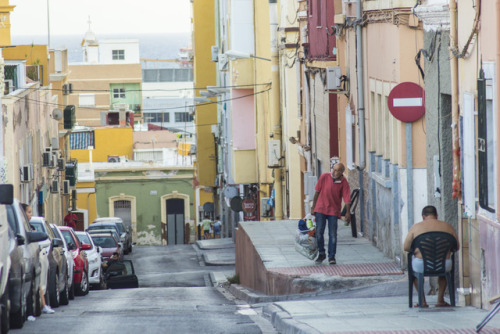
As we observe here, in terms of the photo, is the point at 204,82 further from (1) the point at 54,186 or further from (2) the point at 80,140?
(2) the point at 80,140

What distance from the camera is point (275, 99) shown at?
3416 centimetres

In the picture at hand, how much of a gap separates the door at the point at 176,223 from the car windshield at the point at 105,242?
2888cm

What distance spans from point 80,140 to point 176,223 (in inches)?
513

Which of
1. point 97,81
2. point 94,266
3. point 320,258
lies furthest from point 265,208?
point 97,81

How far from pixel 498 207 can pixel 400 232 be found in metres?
6.29

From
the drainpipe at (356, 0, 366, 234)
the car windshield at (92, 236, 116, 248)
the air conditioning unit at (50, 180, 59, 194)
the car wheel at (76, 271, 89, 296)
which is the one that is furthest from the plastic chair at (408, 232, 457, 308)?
the air conditioning unit at (50, 180, 59, 194)

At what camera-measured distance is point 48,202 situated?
156ft

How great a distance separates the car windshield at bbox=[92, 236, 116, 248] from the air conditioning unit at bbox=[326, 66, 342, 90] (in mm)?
17022

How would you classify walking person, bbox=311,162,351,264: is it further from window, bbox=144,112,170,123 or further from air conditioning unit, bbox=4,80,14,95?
window, bbox=144,112,170,123

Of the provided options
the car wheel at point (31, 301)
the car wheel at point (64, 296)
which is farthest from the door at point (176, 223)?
the car wheel at point (31, 301)

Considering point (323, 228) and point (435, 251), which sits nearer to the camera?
point (435, 251)

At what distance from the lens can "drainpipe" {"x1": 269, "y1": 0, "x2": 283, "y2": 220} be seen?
33219 mm

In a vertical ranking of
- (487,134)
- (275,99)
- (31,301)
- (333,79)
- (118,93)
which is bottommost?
(31,301)

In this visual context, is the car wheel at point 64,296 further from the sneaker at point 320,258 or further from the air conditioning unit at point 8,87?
the air conditioning unit at point 8,87
